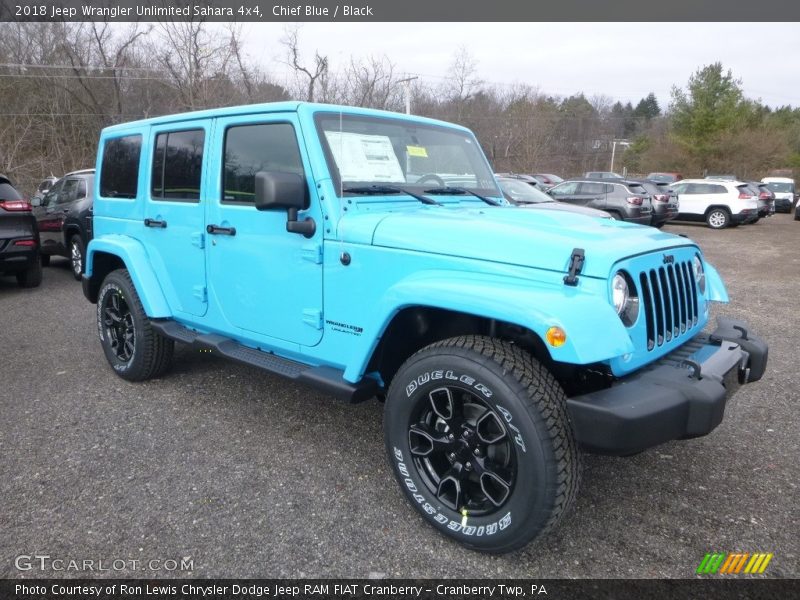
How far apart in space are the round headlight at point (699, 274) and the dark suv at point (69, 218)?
8.31m

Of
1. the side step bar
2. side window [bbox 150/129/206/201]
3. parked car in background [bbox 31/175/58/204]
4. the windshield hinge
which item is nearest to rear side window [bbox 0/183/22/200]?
parked car in background [bbox 31/175/58/204]

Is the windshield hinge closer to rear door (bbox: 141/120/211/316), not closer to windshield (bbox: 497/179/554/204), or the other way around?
rear door (bbox: 141/120/211/316)

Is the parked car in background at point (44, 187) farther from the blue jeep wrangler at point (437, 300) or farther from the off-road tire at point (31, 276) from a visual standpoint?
the blue jeep wrangler at point (437, 300)

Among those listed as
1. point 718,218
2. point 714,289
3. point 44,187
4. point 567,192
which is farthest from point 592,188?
point 44,187

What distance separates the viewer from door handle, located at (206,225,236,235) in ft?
11.6

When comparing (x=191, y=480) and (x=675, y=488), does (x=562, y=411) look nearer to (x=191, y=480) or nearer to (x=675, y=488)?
(x=675, y=488)

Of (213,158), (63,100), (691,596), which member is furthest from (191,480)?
(63,100)

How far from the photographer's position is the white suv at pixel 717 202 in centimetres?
1892

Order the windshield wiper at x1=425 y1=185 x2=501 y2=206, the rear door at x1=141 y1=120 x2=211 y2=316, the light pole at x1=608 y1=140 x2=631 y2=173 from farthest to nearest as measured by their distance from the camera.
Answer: the light pole at x1=608 y1=140 x2=631 y2=173, the rear door at x1=141 y1=120 x2=211 y2=316, the windshield wiper at x1=425 y1=185 x2=501 y2=206

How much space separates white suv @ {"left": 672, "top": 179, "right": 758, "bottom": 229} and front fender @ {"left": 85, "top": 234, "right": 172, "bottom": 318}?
19.1m

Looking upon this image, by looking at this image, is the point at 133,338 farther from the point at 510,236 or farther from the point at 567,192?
the point at 567,192

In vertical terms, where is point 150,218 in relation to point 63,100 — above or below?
below

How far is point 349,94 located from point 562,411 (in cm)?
1143

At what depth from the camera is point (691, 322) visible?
9.75 feet
